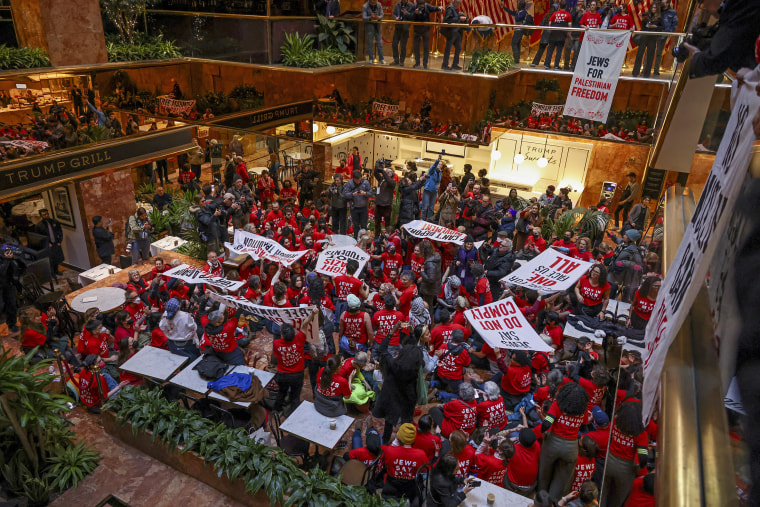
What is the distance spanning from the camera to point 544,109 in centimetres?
1858

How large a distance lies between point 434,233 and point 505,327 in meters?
3.89

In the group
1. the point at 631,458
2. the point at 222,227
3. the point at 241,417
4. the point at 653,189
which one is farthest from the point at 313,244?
the point at 653,189

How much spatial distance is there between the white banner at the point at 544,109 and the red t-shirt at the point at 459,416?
581 inches

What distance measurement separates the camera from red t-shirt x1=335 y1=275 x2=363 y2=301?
369 inches

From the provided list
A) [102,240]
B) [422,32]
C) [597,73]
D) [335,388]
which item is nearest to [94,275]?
[102,240]

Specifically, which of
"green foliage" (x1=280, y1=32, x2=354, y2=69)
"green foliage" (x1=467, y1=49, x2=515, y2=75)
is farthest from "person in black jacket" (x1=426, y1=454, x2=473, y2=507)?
"green foliage" (x1=280, y1=32, x2=354, y2=69)

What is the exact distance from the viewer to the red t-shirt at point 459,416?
6652 millimetres

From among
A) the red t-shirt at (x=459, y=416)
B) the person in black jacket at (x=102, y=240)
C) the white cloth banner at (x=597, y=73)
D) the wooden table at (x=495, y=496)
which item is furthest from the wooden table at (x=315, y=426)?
the white cloth banner at (x=597, y=73)

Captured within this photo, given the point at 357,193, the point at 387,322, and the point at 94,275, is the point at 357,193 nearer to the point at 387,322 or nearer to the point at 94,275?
the point at 387,322

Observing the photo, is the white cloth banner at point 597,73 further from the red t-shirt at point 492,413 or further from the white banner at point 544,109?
the red t-shirt at point 492,413

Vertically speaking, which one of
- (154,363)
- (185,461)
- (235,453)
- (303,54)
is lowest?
(185,461)

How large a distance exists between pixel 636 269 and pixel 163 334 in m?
8.81

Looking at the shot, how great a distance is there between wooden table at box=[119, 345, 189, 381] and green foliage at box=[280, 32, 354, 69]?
12.3 meters

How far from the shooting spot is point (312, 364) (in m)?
8.63
